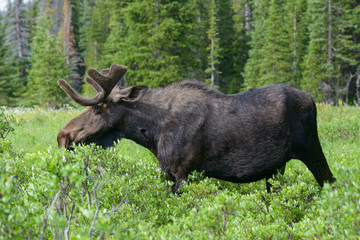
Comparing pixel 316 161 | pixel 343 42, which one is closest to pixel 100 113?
pixel 316 161

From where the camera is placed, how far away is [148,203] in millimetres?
3900

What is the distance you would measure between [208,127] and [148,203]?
1.27 metres

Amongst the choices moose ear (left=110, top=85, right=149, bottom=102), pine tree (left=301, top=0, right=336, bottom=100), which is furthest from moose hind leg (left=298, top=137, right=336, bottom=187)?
pine tree (left=301, top=0, right=336, bottom=100)

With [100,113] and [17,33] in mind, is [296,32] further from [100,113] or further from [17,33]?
[17,33]

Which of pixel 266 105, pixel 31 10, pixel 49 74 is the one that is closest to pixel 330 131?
pixel 266 105

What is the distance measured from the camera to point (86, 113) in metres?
4.91

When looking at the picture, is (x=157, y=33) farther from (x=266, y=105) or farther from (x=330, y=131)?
(x=266, y=105)

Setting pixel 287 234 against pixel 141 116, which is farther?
pixel 141 116

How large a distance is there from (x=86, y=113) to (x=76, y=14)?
218 ft

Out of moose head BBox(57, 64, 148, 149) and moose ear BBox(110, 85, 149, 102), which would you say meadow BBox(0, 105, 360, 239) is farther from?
moose ear BBox(110, 85, 149, 102)

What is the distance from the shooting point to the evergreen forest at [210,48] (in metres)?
25.2

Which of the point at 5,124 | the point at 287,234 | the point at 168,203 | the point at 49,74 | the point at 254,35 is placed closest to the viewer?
the point at 287,234

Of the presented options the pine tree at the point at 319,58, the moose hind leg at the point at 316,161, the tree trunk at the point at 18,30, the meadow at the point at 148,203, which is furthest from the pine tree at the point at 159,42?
the tree trunk at the point at 18,30

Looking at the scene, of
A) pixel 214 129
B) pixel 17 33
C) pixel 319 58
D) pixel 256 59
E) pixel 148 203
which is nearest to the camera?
pixel 148 203
